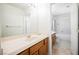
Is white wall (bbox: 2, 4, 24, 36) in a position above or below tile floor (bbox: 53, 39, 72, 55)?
above

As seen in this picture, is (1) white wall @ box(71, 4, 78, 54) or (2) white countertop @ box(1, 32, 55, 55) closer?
(2) white countertop @ box(1, 32, 55, 55)

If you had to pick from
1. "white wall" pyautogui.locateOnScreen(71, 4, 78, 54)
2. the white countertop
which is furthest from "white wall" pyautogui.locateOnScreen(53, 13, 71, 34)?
the white countertop

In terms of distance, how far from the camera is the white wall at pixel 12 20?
1.42m

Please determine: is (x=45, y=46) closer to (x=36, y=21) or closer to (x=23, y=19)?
(x=36, y=21)

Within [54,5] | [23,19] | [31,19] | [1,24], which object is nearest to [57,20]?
[54,5]

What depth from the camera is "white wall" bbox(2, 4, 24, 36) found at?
1425 mm

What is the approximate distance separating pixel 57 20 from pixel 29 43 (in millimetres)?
488

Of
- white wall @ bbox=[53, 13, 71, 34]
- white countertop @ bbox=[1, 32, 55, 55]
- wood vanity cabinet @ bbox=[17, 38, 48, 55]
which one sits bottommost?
wood vanity cabinet @ bbox=[17, 38, 48, 55]

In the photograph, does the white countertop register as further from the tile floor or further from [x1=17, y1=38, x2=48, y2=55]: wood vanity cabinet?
the tile floor
